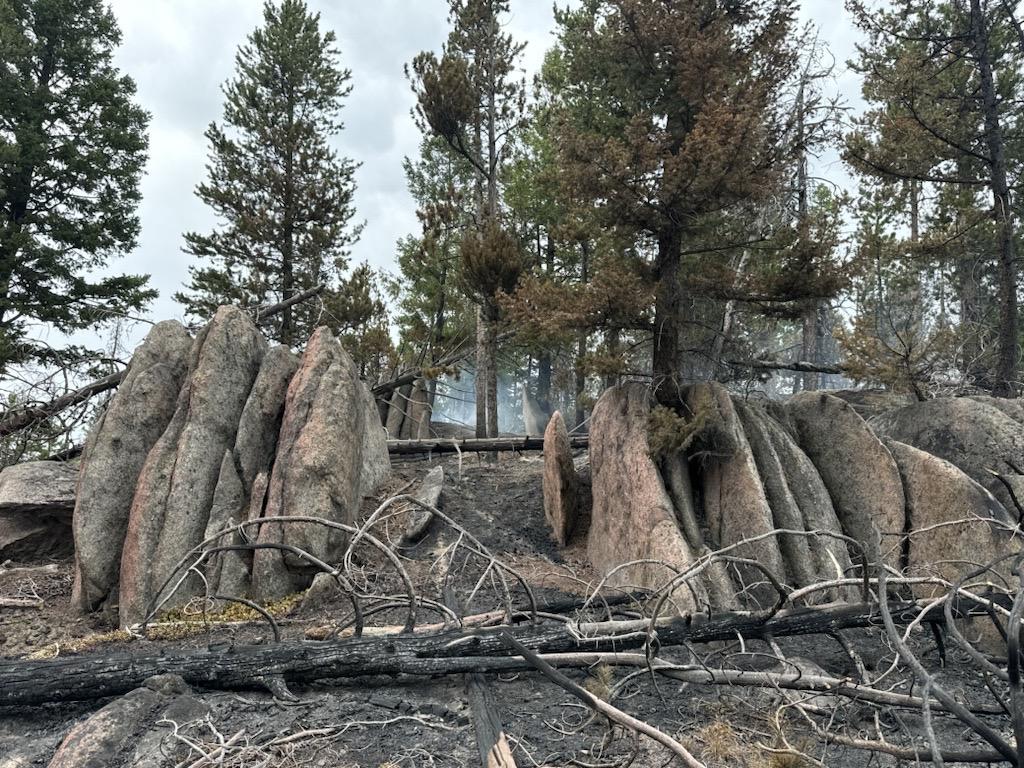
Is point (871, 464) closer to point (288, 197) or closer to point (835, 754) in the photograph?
point (835, 754)

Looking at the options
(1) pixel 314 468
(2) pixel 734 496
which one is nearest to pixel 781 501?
(2) pixel 734 496

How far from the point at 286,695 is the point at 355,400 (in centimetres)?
527

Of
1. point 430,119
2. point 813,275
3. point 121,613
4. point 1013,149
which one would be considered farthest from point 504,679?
point 1013,149

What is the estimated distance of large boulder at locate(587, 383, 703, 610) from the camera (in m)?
7.32

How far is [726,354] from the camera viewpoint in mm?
11688

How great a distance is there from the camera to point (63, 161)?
16.2 metres

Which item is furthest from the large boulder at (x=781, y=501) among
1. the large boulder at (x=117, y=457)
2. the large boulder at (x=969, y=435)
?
the large boulder at (x=117, y=457)

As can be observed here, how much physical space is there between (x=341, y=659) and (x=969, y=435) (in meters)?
8.78

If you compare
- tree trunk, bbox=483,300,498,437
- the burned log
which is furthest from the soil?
tree trunk, bbox=483,300,498,437

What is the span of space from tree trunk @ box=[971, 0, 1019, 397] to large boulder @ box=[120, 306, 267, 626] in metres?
13.7

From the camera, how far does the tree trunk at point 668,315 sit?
870cm

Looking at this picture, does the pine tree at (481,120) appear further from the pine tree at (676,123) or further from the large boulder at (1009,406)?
the large boulder at (1009,406)

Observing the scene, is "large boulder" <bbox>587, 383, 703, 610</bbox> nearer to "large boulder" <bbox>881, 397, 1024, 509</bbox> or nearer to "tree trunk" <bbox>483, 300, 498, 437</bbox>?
"large boulder" <bbox>881, 397, 1024, 509</bbox>

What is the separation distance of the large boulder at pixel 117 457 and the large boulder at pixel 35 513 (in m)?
1.23
